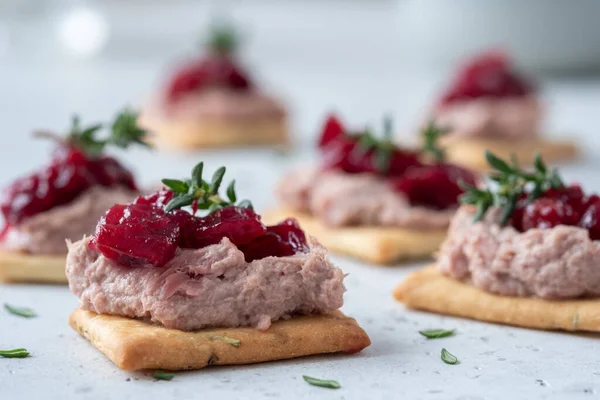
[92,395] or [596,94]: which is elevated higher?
[596,94]

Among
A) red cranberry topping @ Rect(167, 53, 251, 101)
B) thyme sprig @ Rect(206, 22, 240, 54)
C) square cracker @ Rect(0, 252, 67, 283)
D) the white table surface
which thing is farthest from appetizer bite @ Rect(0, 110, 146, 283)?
thyme sprig @ Rect(206, 22, 240, 54)

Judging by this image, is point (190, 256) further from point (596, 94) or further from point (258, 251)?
point (596, 94)

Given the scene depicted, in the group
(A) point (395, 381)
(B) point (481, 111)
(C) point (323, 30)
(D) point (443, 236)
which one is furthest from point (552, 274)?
(C) point (323, 30)

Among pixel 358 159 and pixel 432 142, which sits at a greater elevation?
pixel 432 142

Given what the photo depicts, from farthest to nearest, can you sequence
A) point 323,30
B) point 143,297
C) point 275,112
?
point 323,30, point 275,112, point 143,297

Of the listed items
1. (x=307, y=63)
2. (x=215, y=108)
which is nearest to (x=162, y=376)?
(x=215, y=108)

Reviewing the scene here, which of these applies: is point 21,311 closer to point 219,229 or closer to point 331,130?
point 219,229
